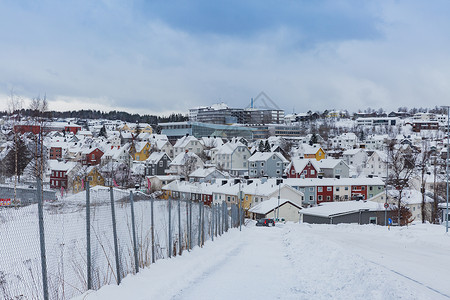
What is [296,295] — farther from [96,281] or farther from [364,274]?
[96,281]

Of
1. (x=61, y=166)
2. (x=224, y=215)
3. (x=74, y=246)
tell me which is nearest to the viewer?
(x=74, y=246)

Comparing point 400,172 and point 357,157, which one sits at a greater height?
point 400,172

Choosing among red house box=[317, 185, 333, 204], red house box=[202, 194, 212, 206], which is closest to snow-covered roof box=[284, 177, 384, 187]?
red house box=[317, 185, 333, 204]

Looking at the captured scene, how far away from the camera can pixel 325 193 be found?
73.1 meters

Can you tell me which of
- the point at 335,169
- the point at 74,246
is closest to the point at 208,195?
the point at 335,169

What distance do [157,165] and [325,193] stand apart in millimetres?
40981

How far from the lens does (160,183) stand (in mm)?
81000

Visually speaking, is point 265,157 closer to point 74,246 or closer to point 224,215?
point 224,215

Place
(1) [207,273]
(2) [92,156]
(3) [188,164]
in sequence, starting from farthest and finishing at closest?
(2) [92,156]
(3) [188,164]
(1) [207,273]

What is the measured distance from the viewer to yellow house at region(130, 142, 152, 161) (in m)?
113

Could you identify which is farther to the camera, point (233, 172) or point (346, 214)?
point (233, 172)

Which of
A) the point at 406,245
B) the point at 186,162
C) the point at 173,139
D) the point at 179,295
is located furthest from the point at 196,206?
the point at 173,139

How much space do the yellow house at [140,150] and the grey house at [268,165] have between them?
31.5 metres

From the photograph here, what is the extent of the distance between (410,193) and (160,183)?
146 feet
